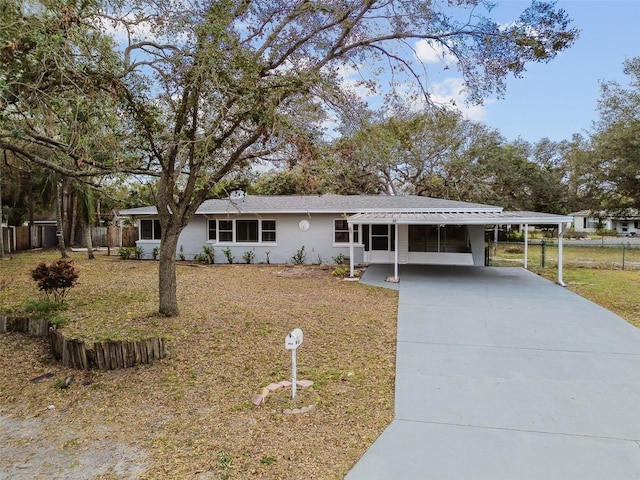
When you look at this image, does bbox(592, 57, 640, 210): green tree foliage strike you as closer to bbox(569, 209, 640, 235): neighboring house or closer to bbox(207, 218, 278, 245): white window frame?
bbox(569, 209, 640, 235): neighboring house

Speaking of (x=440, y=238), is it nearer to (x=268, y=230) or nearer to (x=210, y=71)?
(x=268, y=230)

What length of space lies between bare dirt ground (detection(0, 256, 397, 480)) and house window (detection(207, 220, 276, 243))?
872cm

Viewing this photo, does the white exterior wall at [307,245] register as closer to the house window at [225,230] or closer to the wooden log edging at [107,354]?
the house window at [225,230]

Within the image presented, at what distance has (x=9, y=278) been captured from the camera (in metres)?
12.3

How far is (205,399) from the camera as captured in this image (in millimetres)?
4449

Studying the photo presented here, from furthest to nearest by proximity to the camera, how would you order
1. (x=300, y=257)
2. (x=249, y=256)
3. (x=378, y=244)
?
(x=249, y=256), (x=300, y=257), (x=378, y=244)

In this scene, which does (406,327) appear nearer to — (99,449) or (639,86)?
(99,449)

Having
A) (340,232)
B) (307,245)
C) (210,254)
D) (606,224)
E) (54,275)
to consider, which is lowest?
(210,254)

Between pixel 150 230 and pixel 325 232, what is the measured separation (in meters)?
8.60

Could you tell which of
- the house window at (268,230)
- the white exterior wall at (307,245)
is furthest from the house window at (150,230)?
the house window at (268,230)

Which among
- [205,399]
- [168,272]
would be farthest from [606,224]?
[205,399]

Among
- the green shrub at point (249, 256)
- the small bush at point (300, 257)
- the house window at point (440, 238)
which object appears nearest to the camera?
the house window at point (440, 238)

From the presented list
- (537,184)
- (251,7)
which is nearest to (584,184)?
(537,184)

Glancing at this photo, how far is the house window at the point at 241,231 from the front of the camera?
57.9ft
